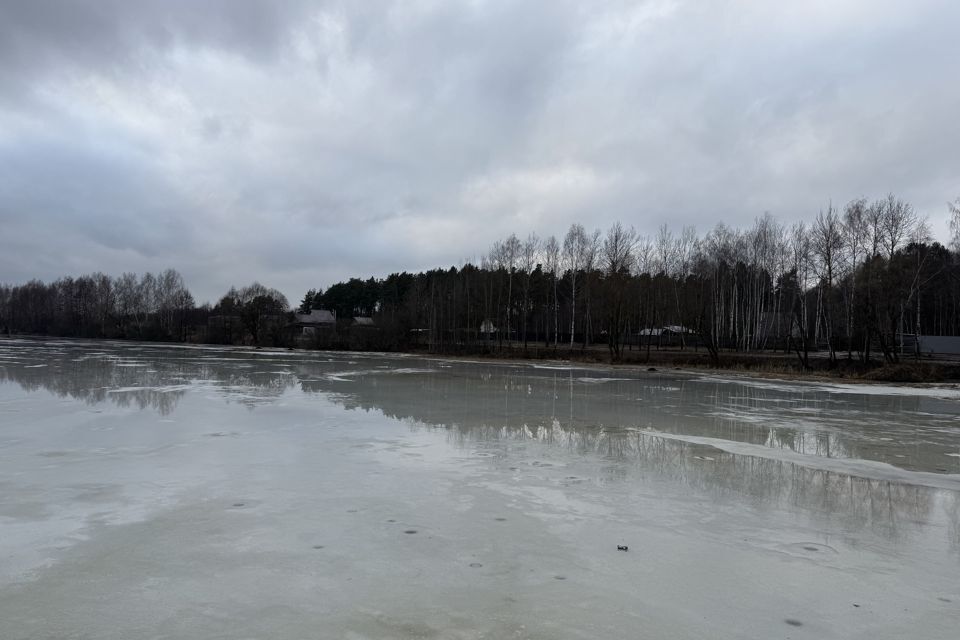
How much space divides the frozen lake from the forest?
1104 inches

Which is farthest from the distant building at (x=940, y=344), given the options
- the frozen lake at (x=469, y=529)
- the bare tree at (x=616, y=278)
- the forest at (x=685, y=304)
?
the frozen lake at (x=469, y=529)

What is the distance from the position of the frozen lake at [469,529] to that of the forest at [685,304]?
28.0m

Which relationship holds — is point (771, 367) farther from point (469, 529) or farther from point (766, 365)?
point (469, 529)

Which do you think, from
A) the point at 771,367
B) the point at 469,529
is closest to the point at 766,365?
the point at 771,367

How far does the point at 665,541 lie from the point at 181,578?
3886 mm

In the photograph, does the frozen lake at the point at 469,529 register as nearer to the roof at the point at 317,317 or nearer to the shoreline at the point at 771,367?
the shoreline at the point at 771,367

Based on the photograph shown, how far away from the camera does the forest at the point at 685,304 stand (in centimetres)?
3416

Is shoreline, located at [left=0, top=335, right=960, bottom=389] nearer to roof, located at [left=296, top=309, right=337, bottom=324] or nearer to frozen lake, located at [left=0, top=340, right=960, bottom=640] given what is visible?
frozen lake, located at [left=0, top=340, right=960, bottom=640]

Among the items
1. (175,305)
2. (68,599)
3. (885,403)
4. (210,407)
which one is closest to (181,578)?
(68,599)

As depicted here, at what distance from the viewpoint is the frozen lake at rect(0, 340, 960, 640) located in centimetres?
357

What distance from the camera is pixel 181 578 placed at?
4094 mm


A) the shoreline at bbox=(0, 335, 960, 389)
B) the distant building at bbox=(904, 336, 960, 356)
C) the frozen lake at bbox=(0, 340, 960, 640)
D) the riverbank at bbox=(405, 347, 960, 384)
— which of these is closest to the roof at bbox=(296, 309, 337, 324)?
the riverbank at bbox=(405, 347, 960, 384)

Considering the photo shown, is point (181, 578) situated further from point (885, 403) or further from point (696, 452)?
point (885, 403)

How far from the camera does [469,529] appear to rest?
529cm
